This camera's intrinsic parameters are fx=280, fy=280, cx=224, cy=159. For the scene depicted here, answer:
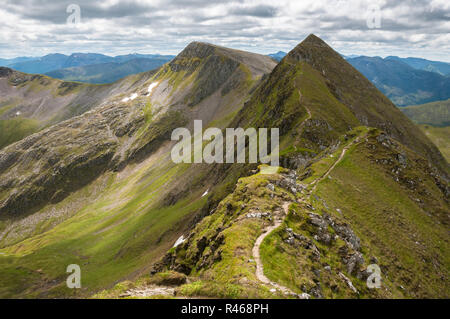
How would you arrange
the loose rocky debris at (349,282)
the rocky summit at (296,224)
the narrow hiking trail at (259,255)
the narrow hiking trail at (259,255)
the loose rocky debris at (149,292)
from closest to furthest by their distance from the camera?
1. the loose rocky debris at (149,292)
2. the narrow hiking trail at (259,255)
3. the narrow hiking trail at (259,255)
4. the rocky summit at (296,224)
5. the loose rocky debris at (349,282)

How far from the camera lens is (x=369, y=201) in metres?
55.9

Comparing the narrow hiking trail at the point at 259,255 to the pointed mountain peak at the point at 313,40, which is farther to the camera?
the pointed mountain peak at the point at 313,40

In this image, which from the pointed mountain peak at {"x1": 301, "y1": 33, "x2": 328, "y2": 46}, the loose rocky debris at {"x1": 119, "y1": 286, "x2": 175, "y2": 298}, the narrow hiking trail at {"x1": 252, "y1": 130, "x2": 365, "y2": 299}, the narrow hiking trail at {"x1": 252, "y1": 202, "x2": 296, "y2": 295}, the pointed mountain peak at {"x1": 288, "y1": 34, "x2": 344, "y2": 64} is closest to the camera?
the loose rocky debris at {"x1": 119, "y1": 286, "x2": 175, "y2": 298}

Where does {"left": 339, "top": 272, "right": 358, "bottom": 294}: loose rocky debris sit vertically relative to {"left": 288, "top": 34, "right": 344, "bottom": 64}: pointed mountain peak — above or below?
below

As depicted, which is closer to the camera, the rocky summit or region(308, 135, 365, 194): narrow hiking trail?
the rocky summit

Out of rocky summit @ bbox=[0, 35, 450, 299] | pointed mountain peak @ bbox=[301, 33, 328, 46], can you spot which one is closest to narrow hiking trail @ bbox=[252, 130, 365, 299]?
rocky summit @ bbox=[0, 35, 450, 299]

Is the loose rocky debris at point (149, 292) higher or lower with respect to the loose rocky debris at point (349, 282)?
higher

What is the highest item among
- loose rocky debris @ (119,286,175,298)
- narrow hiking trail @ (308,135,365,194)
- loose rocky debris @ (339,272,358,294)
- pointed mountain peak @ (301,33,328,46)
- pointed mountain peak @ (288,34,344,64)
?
pointed mountain peak @ (301,33,328,46)

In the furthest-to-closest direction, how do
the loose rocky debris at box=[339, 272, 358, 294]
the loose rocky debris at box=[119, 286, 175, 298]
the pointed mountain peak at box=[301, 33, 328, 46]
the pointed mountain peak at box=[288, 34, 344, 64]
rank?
the pointed mountain peak at box=[301, 33, 328, 46] → the pointed mountain peak at box=[288, 34, 344, 64] → the loose rocky debris at box=[339, 272, 358, 294] → the loose rocky debris at box=[119, 286, 175, 298]

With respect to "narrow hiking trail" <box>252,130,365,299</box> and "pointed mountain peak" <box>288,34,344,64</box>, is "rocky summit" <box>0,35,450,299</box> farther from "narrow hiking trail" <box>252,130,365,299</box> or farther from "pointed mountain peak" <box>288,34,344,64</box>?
"pointed mountain peak" <box>288,34,344,64</box>

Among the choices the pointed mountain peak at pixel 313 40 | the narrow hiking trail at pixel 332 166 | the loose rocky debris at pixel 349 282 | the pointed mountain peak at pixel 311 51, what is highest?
the pointed mountain peak at pixel 313 40

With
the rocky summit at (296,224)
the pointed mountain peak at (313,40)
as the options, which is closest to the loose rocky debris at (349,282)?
the rocky summit at (296,224)

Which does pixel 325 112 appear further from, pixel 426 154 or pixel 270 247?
pixel 270 247

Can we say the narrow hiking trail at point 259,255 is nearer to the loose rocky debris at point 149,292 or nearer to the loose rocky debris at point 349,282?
the loose rocky debris at point 149,292
